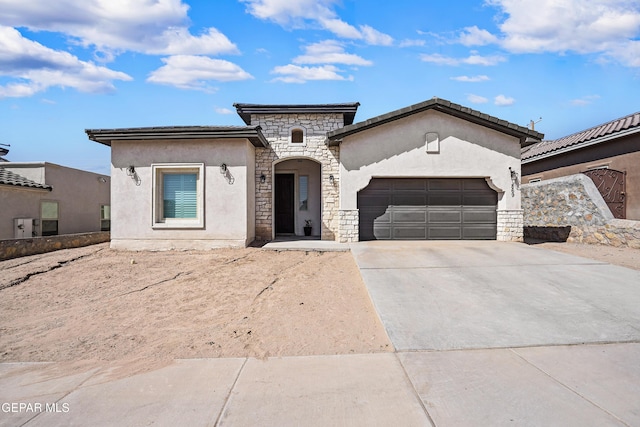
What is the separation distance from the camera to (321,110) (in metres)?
13.1

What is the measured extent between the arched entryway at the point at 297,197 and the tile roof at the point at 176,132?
11.3 ft

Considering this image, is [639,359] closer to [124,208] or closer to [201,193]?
[201,193]

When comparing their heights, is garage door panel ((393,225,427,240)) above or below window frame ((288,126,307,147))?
below

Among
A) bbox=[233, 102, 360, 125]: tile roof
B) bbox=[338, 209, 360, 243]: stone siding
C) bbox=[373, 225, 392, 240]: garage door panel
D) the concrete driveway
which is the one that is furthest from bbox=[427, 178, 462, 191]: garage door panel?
bbox=[233, 102, 360, 125]: tile roof

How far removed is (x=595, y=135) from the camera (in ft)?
46.6

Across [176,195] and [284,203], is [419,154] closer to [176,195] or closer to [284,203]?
[284,203]

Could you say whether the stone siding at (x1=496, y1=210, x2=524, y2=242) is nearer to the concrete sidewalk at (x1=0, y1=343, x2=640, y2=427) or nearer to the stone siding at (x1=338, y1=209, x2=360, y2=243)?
the stone siding at (x1=338, y1=209, x2=360, y2=243)

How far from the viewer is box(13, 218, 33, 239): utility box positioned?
14906 mm

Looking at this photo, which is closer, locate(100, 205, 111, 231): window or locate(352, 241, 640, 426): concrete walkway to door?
locate(352, 241, 640, 426): concrete walkway to door

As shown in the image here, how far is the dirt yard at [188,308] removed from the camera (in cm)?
457

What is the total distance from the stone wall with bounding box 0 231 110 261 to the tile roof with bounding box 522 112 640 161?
19.9 meters

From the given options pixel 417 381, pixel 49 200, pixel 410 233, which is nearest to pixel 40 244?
pixel 49 200

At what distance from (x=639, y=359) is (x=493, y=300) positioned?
82.1 inches

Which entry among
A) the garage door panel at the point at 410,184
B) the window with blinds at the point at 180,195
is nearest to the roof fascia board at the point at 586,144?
the garage door panel at the point at 410,184
